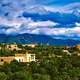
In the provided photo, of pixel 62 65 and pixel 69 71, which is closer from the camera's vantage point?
pixel 69 71

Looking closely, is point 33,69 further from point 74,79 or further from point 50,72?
point 74,79

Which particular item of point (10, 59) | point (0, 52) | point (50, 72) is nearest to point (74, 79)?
point (50, 72)

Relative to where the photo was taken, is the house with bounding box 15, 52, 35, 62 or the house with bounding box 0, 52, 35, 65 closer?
the house with bounding box 0, 52, 35, 65

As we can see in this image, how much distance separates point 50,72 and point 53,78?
172 inches

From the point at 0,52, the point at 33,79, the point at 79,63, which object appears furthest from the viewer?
the point at 0,52

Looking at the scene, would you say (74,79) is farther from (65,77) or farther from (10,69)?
(10,69)

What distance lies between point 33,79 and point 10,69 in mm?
8713

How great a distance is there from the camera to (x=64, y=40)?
183 m

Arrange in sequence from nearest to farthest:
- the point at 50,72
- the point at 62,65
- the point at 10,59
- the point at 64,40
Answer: the point at 50,72 → the point at 62,65 → the point at 10,59 → the point at 64,40

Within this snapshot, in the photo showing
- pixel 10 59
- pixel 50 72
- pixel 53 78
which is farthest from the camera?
pixel 10 59

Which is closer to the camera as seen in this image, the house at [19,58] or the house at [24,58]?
the house at [19,58]

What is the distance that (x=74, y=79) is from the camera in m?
36.7

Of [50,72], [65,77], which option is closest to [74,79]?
[65,77]

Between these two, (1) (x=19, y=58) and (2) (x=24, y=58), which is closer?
(1) (x=19, y=58)
